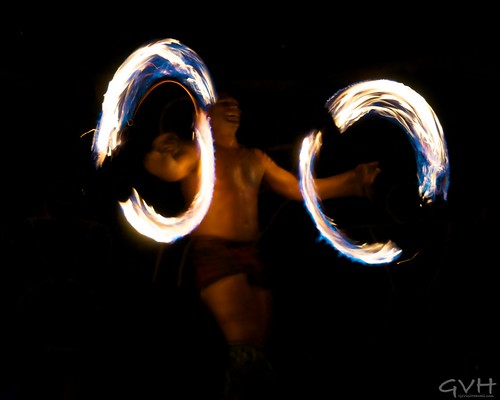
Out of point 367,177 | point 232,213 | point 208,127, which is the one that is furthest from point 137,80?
point 367,177

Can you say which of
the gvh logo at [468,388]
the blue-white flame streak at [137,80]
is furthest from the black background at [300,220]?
the blue-white flame streak at [137,80]

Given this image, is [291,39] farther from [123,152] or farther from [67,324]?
[67,324]

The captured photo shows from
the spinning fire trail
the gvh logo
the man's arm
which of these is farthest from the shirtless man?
the gvh logo

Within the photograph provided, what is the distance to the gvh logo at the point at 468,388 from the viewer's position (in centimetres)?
627

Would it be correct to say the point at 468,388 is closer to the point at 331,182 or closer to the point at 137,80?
the point at 331,182

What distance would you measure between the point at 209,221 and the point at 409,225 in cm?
207

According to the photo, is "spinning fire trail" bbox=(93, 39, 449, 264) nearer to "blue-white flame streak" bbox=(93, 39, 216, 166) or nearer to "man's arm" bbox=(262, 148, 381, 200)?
"blue-white flame streak" bbox=(93, 39, 216, 166)

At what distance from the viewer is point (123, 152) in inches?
239

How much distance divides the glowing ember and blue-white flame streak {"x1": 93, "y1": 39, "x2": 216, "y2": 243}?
31.4 inches

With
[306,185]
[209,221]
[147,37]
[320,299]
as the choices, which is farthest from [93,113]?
[320,299]

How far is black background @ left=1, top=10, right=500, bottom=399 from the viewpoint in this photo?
677cm

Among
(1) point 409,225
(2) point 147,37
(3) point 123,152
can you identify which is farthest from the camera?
(1) point 409,225

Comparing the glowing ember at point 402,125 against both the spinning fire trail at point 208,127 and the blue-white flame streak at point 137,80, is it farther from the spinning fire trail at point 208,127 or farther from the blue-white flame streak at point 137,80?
the blue-white flame streak at point 137,80

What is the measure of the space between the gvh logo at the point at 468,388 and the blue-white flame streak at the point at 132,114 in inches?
93.2
